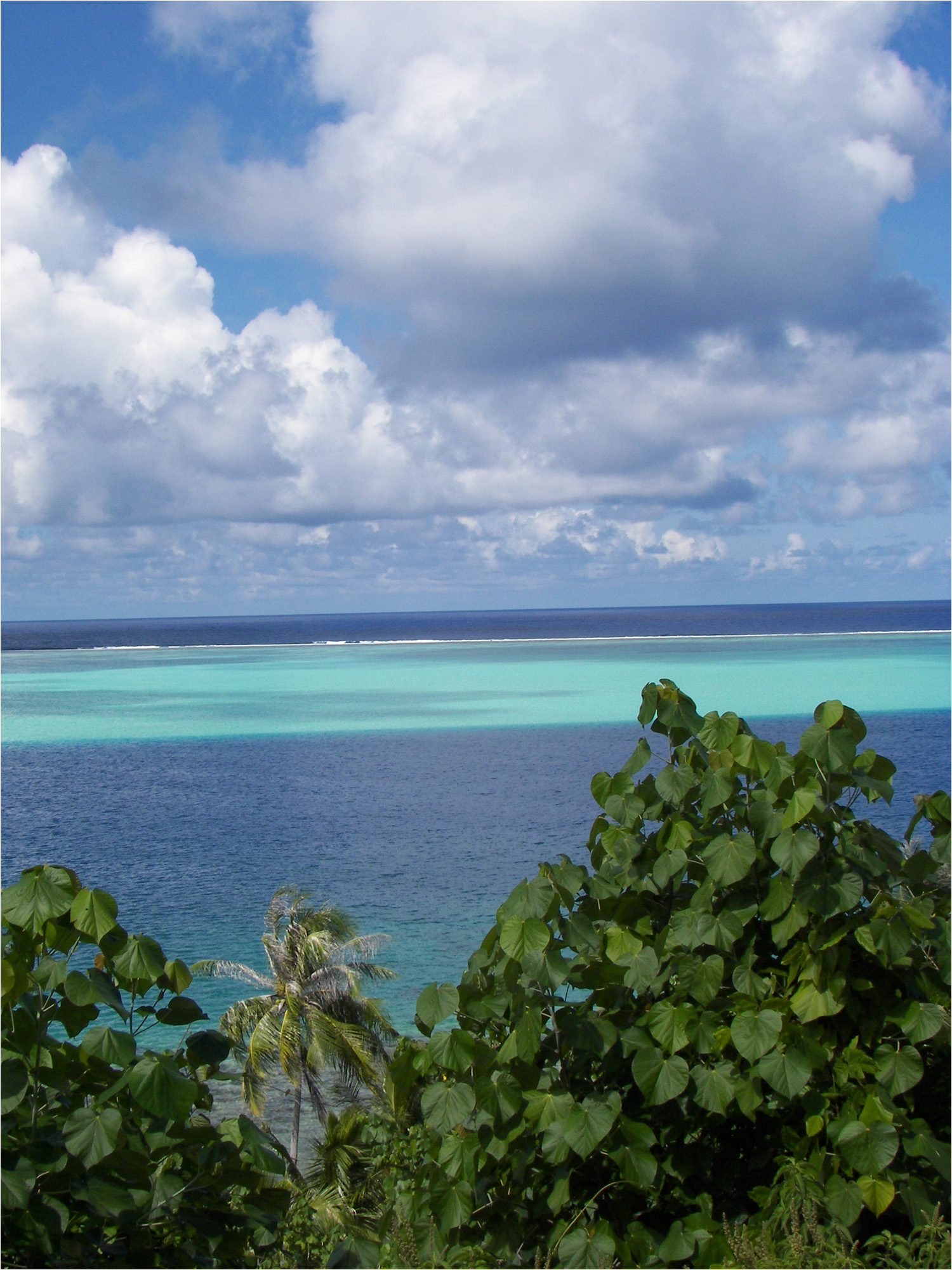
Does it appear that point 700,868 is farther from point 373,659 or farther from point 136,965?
point 373,659

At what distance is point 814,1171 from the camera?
3.09m

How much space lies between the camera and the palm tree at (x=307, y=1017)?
1883cm

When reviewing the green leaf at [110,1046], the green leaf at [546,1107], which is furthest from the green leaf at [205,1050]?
the green leaf at [546,1107]

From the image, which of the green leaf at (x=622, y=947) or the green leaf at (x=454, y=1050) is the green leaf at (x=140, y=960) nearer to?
the green leaf at (x=454, y=1050)

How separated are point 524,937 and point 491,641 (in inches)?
6040

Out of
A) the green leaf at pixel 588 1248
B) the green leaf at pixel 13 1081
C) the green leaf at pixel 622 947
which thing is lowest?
the green leaf at pixel 588 1248

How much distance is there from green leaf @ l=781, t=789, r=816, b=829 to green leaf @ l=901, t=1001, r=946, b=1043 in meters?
0.68

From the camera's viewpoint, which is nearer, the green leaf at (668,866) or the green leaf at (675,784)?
the green leaf at (668,866)

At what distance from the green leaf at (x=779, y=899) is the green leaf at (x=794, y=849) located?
0.06m

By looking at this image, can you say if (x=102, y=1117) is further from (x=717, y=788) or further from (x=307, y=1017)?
(x=307, y=1017)

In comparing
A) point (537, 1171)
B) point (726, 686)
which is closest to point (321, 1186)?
point (537, 1171)

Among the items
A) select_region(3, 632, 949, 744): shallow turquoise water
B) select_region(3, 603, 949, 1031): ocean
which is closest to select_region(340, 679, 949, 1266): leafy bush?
select_region(3, 603, 949, 1031): ocean

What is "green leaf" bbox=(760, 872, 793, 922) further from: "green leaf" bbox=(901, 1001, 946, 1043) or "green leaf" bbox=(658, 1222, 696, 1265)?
"green leaf" bbox=(658, 1222, 696, 1265)

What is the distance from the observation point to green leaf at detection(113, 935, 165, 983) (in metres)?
2.67
